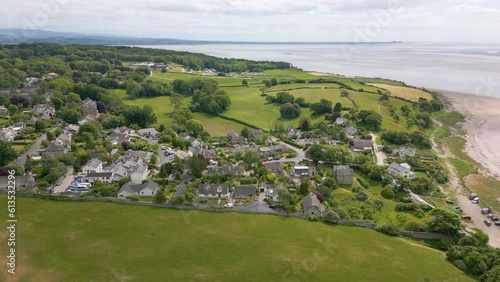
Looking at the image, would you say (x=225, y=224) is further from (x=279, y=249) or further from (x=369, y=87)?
(x=369, y=87)

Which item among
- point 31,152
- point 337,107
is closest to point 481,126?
point 337,107

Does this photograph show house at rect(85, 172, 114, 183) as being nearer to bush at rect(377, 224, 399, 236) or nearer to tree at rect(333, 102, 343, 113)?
bush at rect(377, 224, 399, 236)

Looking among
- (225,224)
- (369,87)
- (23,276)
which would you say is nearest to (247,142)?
(225,224)

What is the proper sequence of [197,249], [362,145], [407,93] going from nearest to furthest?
[197,249]
[362,145]
[407,93]

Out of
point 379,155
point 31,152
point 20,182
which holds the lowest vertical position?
point 31,152

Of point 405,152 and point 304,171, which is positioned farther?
point 405,152

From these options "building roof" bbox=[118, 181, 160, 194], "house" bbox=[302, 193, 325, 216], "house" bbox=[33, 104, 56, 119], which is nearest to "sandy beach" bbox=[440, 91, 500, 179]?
"house" bbox=[302, 193, 325, 216]

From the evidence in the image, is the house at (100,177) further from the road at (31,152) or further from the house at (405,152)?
the house at (405,152)

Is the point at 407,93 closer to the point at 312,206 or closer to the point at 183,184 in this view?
the point at 312,206
